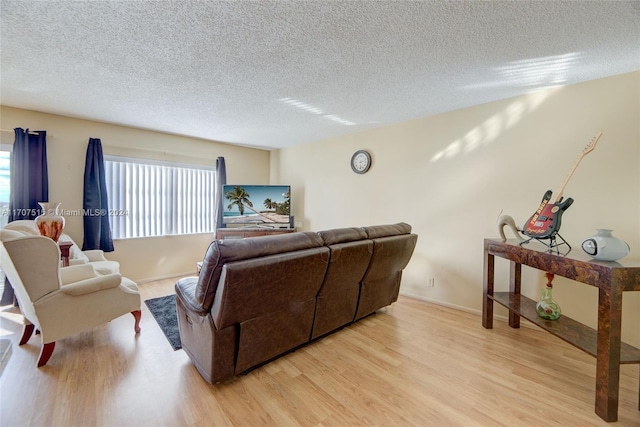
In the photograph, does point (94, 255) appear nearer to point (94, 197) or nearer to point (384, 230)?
point (94, 197)

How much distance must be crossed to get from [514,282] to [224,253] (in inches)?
107

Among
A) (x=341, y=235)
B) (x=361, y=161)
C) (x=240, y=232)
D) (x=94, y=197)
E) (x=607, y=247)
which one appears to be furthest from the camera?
(x=240, y=232)

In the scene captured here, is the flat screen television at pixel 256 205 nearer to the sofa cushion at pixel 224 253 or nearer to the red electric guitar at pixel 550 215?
the sofa cushion at pixel 224 253

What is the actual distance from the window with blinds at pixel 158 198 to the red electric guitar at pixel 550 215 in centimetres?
458

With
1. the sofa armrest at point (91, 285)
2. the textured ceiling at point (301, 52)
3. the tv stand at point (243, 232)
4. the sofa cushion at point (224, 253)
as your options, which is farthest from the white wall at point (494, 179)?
the sofa armrest at point (91, 285)

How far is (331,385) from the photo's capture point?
1729mm

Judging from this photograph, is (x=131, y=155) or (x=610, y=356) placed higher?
(x=131, y=155)

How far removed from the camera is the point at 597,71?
6.89 feet

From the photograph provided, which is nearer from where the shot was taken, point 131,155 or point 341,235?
point 341,235

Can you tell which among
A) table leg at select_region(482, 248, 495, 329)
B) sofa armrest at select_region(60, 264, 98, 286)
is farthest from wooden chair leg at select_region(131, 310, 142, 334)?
table leg at select_region(482, 248, 495, 329)

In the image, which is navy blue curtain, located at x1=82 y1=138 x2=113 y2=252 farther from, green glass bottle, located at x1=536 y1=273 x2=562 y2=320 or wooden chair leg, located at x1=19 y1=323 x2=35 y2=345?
green glass bottle, located at x1=536 y1=273 x2=562 y2=320

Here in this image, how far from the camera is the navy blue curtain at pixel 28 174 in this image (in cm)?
292

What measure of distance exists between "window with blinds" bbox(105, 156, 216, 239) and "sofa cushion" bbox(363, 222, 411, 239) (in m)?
3.41

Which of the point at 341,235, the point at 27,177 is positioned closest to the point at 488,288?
the point at 341,235
